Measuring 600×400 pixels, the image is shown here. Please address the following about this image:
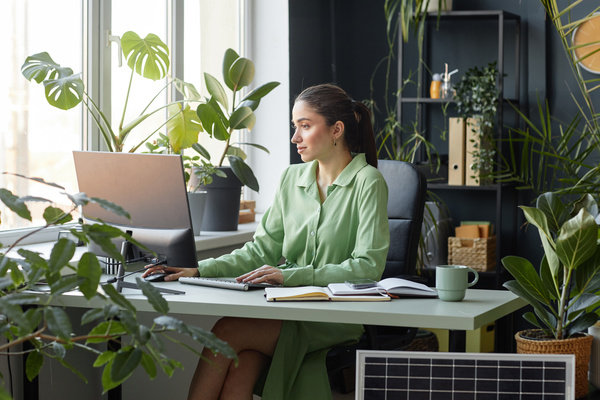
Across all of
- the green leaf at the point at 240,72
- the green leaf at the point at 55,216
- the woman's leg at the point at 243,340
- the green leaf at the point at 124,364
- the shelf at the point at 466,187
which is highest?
the green leaf at the point at 240,72

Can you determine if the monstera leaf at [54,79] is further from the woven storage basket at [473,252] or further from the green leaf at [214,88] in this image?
the woven storage basket at [473,252]

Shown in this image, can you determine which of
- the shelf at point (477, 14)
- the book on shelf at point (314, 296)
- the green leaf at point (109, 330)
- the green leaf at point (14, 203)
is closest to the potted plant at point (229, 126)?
the book on shelf at point (314, 296)

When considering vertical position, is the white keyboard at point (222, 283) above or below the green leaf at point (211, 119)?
below

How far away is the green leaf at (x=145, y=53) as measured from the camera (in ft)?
10.1

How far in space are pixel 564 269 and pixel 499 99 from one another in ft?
7.29

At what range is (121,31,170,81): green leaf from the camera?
10.1ft

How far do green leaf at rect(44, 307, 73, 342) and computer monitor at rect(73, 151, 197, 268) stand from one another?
120 centimetres

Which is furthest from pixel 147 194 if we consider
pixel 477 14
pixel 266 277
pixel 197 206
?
pixel 477 14

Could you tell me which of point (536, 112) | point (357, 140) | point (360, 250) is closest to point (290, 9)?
point (536, 112)

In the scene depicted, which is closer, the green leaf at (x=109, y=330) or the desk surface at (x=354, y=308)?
the green leaf at (x=109, y=330)

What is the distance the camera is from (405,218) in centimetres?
278

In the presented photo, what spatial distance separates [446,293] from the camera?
2.05m

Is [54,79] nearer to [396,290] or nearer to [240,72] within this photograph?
[240,72]

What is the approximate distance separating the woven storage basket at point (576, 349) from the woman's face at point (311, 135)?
1030mm
